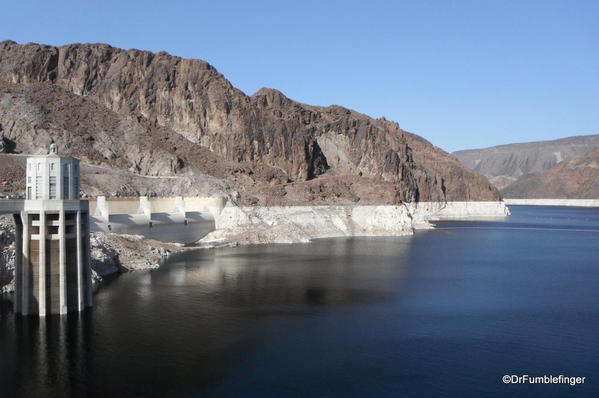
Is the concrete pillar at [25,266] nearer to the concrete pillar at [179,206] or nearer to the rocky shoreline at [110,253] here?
the rocky shoreline at [110,253]

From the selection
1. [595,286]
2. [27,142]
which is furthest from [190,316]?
[27,142]

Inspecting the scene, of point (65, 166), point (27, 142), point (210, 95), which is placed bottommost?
point (65, 166)

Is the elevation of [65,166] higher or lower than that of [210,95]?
lower

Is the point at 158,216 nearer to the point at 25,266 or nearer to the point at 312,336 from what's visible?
the point at 25,266

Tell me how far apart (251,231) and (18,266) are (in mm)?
58839

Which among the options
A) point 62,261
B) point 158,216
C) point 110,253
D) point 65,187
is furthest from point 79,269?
point 158,216

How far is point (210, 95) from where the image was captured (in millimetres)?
139125

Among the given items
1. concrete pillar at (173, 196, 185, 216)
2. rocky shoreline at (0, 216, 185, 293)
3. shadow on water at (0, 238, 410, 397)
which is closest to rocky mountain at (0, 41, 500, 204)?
concrete pillar at (173, 196, 185, 216)

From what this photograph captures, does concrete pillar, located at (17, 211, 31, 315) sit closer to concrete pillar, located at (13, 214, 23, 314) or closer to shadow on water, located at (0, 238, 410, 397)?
concrete pillar, located at (13, 214, 23, 314)

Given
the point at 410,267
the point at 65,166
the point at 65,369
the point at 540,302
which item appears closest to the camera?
the point at 65,369

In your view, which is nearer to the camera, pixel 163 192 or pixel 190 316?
pixel 190 316

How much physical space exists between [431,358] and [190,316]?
1667 centimetres

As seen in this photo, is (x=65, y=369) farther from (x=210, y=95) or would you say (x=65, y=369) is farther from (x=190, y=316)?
(x=210, y=95)

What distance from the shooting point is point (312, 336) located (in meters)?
37.3
